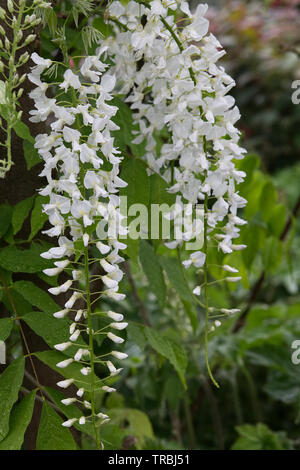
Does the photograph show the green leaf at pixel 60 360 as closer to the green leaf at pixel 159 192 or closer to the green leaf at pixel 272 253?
the green leaf at pixel 159 192

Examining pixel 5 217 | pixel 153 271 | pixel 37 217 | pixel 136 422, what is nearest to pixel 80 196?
pixel 37 217

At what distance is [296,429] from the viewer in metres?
2.46

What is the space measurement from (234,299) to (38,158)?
2.03 meters

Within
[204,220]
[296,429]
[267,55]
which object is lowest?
[296,429]

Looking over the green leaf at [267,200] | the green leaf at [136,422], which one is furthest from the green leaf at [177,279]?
the green leaf at [136,422]

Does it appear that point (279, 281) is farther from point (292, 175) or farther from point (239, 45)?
point (239, 45)

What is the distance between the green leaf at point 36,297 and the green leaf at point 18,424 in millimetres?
143

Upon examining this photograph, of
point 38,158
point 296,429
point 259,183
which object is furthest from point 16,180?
point 296,429

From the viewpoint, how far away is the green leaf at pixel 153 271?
1.31 meters

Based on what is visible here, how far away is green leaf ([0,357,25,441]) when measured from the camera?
3.24 feet

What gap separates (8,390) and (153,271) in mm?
429

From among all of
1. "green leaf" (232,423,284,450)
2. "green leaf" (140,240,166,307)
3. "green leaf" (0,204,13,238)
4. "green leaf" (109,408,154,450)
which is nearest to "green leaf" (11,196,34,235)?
"green leaf" (0,204,13,238)

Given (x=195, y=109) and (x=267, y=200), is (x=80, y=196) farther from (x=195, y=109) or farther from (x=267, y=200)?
(x=267, y=200)

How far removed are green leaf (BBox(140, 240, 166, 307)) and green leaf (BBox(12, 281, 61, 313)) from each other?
11.3 inches
